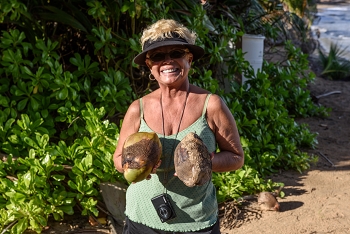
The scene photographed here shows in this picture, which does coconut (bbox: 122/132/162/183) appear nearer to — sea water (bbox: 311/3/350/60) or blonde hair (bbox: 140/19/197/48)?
blonde hair (bbox: 140/19/197/48)

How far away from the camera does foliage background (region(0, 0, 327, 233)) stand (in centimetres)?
362

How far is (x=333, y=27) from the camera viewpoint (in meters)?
17.2

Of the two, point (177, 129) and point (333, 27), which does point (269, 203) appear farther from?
point (333, 27)

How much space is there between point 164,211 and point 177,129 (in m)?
0.31

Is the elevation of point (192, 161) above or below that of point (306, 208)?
above

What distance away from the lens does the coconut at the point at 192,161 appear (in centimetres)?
199

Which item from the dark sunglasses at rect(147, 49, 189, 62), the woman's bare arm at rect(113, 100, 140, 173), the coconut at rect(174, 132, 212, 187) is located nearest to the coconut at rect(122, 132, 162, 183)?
the coconut at rect(174, 132, 212, 187)

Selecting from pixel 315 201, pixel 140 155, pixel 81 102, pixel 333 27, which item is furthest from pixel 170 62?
pixel 333 27

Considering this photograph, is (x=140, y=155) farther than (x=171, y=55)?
No

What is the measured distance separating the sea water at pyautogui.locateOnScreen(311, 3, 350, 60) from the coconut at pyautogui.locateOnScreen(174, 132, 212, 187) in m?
10.1

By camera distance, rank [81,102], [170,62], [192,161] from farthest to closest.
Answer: [81,102], [170,62], [192,161]

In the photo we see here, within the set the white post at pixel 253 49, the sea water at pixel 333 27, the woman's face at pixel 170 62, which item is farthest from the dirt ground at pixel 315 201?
the sea water at pixel 333 27

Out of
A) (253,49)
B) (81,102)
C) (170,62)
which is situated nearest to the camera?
(170,62)

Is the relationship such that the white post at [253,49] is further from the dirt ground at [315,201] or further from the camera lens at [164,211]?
the camera lens at [164,211]
